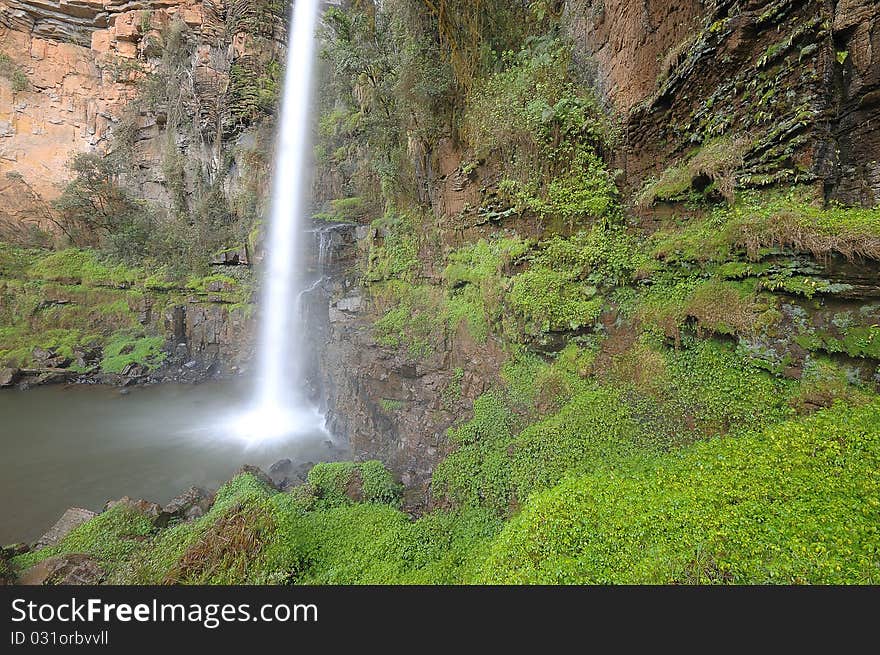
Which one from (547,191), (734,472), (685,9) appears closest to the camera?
(734,472)

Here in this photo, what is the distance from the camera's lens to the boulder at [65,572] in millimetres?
4391

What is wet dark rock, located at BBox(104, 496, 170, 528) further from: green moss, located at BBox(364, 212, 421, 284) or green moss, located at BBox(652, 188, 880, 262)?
green moss, located at BBox(652, 188, 880, 262)

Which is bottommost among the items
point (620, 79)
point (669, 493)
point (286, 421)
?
point (286, 421)

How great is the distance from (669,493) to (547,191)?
5.89m

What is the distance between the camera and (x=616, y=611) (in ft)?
8.33

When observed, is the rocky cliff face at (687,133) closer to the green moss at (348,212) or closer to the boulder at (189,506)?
the boulder at (189,506)

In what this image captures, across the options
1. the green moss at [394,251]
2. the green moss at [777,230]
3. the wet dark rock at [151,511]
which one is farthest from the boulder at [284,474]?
the green moss at [777,230]

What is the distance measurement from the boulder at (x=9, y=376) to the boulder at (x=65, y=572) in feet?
53.6

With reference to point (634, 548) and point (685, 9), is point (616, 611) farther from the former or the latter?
point (685, 9)

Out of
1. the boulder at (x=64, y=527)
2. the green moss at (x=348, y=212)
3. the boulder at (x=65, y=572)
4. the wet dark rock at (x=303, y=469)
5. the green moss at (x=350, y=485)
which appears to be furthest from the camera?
the green moss at (x=348, y=212)

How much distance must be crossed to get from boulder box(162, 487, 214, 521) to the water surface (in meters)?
1.92

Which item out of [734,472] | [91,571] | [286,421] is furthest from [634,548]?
[286,421]

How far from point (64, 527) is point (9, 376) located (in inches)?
604

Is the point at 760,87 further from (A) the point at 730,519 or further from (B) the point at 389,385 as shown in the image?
(B) the point at 389,385
